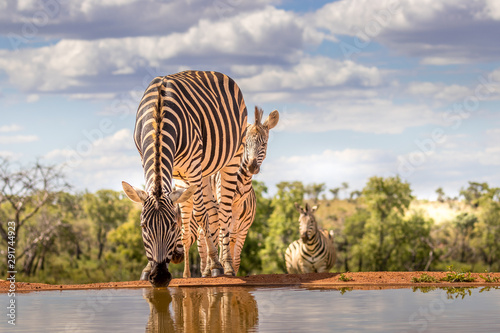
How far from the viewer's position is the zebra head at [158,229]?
10289mm

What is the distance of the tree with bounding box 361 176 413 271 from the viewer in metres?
48.6

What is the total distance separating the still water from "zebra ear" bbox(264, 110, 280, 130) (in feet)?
19.4

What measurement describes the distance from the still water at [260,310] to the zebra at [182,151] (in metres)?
0.74

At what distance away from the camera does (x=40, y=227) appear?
53750 mm

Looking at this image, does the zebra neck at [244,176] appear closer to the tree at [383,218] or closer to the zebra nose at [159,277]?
the zebra nose at [159,277]

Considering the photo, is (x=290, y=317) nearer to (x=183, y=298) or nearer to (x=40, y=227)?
(x=183, y=298)

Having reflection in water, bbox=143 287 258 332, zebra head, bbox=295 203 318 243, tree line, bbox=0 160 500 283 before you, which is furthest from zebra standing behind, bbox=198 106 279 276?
tree line, bbox=0 160 500 283

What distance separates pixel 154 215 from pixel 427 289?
4945mm

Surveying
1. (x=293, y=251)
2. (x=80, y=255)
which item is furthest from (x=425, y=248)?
(x=80, y=255)

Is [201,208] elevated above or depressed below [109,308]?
above

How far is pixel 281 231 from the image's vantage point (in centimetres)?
4775

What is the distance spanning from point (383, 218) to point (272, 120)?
111ft

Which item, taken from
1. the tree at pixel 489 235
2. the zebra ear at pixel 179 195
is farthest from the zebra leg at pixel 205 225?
the tree at pixel 489 235

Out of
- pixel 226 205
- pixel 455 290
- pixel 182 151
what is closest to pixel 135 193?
pixel 182 151
